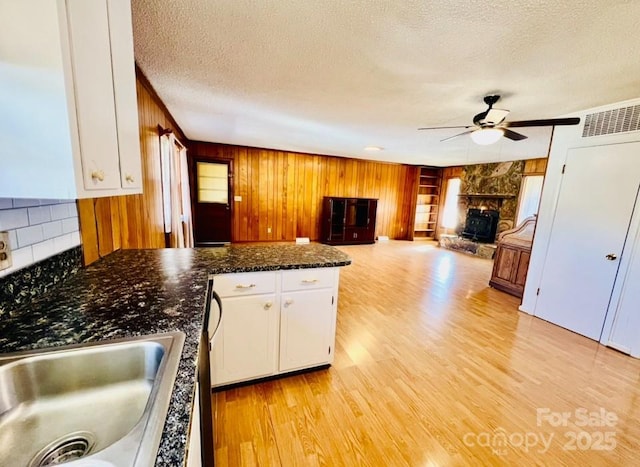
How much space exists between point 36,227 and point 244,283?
957 mm

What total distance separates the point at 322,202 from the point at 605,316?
544cm

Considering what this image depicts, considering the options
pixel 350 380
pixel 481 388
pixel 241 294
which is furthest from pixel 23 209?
pixel 481 388

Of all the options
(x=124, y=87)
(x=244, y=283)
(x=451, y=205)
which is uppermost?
(x=124, y=87)

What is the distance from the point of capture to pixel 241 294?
1.64m

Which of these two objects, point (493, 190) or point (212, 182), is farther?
point (493, 190)

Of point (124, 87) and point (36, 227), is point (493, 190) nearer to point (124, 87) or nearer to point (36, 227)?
point (124, 87)

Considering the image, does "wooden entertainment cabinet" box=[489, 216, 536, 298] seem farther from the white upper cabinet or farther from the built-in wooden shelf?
the white upper cabinet

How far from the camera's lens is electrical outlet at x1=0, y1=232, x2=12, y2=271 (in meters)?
0.89

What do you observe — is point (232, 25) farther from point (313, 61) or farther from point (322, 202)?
point (322, 202)

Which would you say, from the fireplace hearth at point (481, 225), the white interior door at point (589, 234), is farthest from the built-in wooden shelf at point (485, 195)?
the white interior door at point (589, 234)

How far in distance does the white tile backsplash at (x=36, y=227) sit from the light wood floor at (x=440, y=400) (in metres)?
1.26

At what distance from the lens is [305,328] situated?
187 cm

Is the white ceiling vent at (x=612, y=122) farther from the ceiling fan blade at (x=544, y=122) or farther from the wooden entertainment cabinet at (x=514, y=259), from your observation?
the wooden entertainment cabinet at (x=514, y=259)

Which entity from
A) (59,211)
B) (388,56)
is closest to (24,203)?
(59,211)
